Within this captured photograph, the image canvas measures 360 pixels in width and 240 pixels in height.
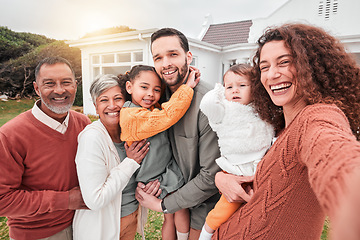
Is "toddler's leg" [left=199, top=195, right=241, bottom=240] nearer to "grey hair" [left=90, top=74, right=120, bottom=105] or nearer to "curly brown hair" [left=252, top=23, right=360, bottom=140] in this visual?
"curly brown hair" [left=252, top=23, right=360, bottom=140]

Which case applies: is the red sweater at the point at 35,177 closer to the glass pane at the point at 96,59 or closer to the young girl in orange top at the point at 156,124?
the young girl in orange top at the point at 156,124

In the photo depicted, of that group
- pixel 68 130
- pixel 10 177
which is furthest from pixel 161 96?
pixel 10 177

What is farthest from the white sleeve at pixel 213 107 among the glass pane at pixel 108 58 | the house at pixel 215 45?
the glass pane at pixel 108 58

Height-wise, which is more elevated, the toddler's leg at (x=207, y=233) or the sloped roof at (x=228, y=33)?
the sloped roof at (x=228, y=33)

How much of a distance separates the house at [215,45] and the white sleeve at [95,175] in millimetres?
8172

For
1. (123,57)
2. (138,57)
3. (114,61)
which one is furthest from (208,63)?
(114,61)

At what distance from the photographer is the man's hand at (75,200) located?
5.73 feet

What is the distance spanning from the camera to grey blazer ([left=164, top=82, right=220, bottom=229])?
5.98 feet

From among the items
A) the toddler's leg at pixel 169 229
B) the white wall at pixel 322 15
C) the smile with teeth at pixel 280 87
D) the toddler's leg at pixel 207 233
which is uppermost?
the white wall at pixel 322 15

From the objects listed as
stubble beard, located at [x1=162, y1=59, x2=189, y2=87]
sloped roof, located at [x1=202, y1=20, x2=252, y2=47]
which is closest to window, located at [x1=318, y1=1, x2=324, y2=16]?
sloped roof, located at [x1=202, y1=20, x2=252, y2=47]

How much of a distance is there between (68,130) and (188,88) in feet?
3.80

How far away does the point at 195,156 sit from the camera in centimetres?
190

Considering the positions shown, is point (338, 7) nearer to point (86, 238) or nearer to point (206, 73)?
point (206, 73)

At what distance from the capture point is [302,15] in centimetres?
1111
